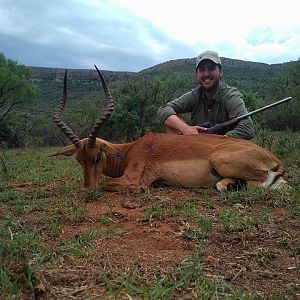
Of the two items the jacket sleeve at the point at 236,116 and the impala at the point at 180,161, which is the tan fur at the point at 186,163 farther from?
the jacket sleeve at the point at 236,116

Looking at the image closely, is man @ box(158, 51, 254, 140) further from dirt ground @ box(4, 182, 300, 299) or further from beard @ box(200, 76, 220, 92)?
dirt ground @ box(4, 182, 300, 299)

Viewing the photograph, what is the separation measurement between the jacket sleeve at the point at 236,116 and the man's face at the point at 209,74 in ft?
1.23

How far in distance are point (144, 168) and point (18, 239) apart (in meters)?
3.25

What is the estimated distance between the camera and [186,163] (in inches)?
239

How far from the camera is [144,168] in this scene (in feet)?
20.4

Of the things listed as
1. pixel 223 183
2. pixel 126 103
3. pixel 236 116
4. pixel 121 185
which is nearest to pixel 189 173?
pixel 223 183

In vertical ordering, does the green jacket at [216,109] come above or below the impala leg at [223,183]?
above

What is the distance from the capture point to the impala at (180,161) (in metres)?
5.80

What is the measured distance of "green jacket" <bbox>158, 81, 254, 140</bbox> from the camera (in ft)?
22.8

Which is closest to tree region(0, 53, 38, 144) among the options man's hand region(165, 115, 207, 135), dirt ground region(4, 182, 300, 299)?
man's hand region(165, 115, 207, 135)

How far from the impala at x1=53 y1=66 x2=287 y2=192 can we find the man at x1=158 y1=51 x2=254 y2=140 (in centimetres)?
75

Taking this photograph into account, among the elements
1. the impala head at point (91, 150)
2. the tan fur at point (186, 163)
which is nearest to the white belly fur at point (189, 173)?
the tan fur at point (186, 163)

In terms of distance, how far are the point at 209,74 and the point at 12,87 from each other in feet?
96.7

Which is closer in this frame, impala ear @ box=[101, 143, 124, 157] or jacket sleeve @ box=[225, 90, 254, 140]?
impala ear @ box=[101, 143, 124, 157]
